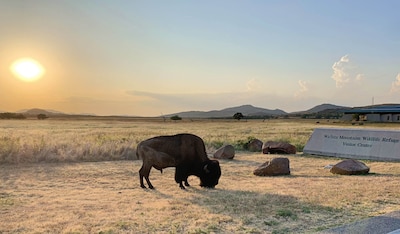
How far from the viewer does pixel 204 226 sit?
732cm

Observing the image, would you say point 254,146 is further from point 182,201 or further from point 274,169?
point 182,201

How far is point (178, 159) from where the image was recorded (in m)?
11.8

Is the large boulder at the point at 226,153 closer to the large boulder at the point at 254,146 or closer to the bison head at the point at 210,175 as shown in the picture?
the large boulder at the point at 254,146

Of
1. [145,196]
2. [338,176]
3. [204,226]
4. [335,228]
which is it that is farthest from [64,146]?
[335,228]

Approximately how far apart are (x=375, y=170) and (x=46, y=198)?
12033mm

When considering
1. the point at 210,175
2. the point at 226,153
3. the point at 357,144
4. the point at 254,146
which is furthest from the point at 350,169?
the point at 254,146

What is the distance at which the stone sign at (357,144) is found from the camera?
19.9m

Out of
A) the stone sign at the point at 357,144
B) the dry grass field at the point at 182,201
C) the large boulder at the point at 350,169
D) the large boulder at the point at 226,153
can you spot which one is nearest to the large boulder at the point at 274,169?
the dry grass field at the point at 182,201

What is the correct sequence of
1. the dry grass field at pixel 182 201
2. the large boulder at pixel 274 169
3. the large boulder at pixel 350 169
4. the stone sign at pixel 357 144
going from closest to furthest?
the dry grass field at pixel 182 201
the large boulder at pixel 350 169
the large boulder at pixel 274 169
the stone sign at pixel 357 144

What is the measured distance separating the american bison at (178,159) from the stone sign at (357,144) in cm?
1152

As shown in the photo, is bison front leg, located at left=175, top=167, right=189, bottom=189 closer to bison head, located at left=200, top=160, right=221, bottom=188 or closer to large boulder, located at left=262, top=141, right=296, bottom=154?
bison head, located at left=200, top=160, right=221, bottom=188

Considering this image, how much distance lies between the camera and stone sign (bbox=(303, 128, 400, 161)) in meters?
19.9

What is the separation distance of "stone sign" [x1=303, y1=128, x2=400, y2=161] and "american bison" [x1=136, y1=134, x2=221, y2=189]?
11.5 m

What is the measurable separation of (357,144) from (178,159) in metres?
13.2
